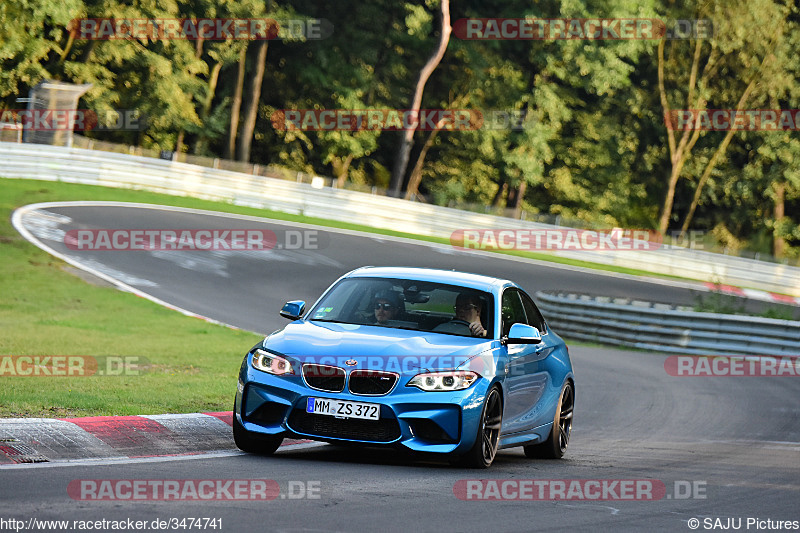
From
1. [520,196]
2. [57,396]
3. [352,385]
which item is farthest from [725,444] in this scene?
[520,196]

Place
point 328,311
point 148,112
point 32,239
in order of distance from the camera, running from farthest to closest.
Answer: point 148,112 < point 32,239 < point 328,311

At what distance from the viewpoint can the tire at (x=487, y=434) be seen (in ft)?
27.8

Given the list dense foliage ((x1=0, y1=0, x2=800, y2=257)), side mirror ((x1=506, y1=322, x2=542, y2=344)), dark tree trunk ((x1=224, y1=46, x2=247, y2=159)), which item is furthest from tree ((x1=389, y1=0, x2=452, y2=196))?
side mirror ((x1=506, y1=322, x2=542, y2=344))

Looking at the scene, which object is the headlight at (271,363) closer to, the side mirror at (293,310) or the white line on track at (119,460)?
the white line on track at (119,460)

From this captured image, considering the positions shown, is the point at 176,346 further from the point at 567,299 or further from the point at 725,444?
the point at 567,299

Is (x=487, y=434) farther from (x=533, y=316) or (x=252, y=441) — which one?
(x=533, y=316)

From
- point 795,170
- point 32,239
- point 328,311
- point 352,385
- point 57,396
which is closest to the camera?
point 352,385

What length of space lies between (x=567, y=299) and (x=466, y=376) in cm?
1656

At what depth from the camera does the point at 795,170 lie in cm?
6050

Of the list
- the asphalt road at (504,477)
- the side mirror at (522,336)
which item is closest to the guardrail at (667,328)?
Result: the asphalt road at (504,477)

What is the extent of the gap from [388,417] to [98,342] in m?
8.51

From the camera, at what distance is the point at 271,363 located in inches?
334

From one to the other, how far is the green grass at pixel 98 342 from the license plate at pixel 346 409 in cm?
228

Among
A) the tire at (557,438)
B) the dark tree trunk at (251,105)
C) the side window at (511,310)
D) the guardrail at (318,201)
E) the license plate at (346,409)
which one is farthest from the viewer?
the dark tree trunk at (251,105)
